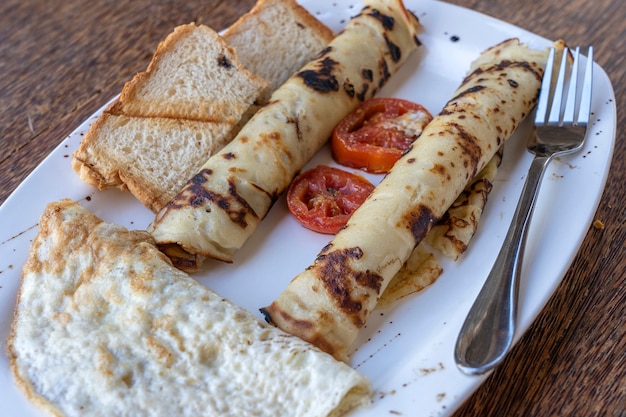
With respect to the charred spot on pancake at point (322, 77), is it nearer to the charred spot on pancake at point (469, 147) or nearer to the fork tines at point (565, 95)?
the charred spot on pancake at point (469, 147)

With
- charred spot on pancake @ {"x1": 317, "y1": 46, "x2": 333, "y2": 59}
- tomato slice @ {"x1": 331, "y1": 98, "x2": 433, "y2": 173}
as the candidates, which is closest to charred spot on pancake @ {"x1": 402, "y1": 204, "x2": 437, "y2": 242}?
tomato slice @ {"x1": 331, "y1": 98, "x2": 433, "y2": 173}

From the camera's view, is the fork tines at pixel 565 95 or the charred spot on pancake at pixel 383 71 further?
the charred spot on pancake at pixel 383 71

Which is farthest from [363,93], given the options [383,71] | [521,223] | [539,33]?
[539,33]

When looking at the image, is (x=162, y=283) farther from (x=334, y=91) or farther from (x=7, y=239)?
(x=334, y=91)

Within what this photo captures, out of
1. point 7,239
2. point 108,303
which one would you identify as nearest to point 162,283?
point 108,303

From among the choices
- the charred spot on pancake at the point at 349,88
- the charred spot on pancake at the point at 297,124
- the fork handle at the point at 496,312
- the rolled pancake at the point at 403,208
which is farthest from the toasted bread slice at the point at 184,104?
the fork handle at the point at 496,312

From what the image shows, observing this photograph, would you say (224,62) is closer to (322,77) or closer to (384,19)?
(322,77)

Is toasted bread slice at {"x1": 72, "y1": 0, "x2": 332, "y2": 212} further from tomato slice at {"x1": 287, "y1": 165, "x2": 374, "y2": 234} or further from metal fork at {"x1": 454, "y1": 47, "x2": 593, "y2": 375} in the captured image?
metal fork at {"x1": 454, "y1": 47, "x2": 593, "y2": 375}
